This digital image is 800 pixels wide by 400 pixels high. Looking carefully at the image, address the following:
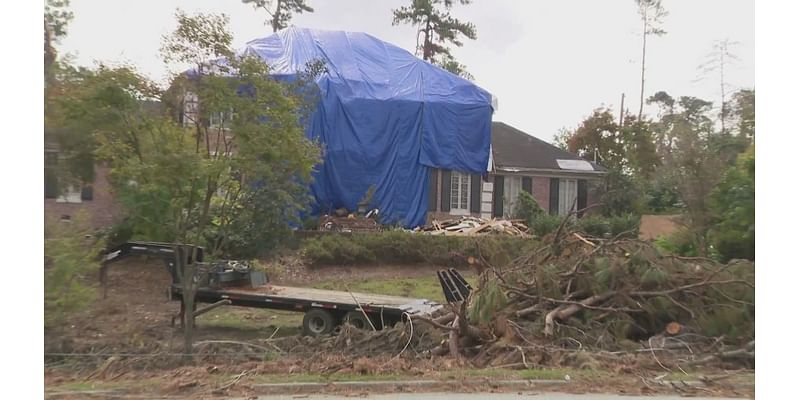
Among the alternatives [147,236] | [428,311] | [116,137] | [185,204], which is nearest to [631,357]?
[428,311]

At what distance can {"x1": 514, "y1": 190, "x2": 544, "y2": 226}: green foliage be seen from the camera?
2388 centimetres

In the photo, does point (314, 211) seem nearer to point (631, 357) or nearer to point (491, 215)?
point (491, 215)

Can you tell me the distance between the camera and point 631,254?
9367 millimetres

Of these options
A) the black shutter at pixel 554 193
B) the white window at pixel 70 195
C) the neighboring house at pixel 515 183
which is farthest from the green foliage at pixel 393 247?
the white window at pixel 70 195

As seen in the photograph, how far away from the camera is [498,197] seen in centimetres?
2598

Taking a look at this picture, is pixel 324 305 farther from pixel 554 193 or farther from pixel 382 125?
pixel 554 193

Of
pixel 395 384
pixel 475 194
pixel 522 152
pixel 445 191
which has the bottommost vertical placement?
pixel 395 384

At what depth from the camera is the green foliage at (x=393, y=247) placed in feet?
58.5

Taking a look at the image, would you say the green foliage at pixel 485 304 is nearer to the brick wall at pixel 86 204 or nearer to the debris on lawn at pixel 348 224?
the brick wall at pixel 86 204

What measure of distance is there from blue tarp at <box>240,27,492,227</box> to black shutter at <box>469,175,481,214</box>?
2.61ft

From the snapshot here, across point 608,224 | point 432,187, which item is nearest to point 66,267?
point 432,187

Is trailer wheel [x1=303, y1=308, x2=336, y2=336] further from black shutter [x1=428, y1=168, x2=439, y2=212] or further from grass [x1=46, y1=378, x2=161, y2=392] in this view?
black shutter [x1=428, y1=168, x2=439, y2=212]

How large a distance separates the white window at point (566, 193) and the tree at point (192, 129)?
2035 cm

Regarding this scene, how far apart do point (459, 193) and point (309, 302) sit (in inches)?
Answer: 614
